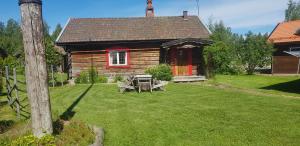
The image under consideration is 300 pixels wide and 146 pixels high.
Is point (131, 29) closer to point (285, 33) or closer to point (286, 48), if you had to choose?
point (286, 48)

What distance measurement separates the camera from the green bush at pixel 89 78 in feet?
68.5

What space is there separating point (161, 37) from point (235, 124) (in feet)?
47.1

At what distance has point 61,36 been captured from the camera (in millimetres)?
21812

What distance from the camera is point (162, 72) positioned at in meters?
20.3

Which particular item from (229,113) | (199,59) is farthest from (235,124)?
(199,59)

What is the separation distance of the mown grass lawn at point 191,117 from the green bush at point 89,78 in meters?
6.40

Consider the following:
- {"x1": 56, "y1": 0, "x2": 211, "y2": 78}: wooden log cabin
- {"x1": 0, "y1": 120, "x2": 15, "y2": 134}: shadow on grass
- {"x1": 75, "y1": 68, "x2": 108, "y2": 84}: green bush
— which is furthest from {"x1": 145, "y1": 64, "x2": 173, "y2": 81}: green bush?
{"x1": 0, "y1": 120, "x2": 15, "y2": 134}: shadow on grass

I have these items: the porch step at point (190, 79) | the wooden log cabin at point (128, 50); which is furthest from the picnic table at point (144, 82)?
the wooden log cabin at point (128, 50)

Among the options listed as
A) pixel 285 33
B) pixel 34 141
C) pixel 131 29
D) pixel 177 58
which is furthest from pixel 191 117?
pixel 285 33

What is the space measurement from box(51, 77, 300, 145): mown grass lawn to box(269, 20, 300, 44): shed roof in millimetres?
14900

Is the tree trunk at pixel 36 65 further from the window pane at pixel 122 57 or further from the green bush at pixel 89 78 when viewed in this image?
the window pane at pixel 122 57

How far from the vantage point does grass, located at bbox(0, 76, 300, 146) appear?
712 cm

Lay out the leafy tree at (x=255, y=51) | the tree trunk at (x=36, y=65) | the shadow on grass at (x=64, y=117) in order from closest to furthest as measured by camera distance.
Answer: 1. the tree trunk at (x=36, y=65)
2. the shadow on grass at (x=64, y=117)
3. the leafy tree at (x=255, y=51)

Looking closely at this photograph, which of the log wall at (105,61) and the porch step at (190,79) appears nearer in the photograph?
the porch step at (190,79)
